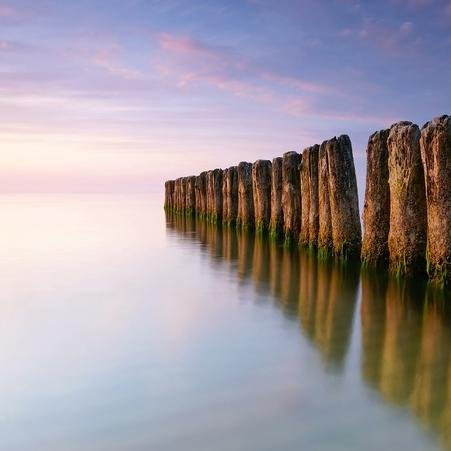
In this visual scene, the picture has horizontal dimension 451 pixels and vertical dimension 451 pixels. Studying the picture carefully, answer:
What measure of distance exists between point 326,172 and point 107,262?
391cm

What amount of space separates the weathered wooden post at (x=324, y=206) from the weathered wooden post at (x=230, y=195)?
6.97 metres

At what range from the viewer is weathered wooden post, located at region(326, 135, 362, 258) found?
844 cm

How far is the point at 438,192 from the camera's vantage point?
6117 millimetres

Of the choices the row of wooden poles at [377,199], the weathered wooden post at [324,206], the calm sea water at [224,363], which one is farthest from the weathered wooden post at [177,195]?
the calm sea water at [224,363]

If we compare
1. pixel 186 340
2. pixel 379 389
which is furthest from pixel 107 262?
pixel 379 389

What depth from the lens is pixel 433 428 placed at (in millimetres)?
2898

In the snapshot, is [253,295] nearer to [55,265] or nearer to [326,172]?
[326,172]

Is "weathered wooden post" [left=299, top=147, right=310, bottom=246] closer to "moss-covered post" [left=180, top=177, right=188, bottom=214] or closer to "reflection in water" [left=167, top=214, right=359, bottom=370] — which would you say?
"reflection in water" [left=167, top=214, right=359, bottom=370]

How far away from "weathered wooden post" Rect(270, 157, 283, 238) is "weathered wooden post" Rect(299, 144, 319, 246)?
1.80 m

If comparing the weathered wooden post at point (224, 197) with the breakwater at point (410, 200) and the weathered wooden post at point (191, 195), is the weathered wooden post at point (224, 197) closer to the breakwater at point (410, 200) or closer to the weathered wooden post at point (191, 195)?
the weathered wooden post at point (191, 195)

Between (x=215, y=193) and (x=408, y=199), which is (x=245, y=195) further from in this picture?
(x=408, y=199)

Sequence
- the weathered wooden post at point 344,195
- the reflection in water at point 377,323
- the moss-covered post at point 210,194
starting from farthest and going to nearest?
the moss-covered post at point 210,194, the weathered wooden post at point 344,195, the reflection in water at point 377,323

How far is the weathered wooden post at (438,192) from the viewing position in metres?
6.03

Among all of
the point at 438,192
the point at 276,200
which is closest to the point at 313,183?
the point at 276,200
